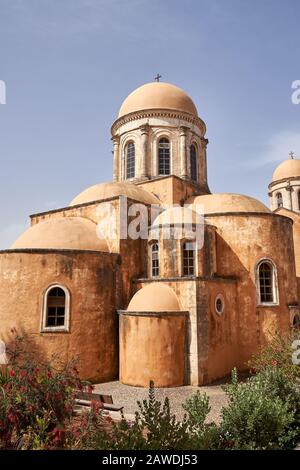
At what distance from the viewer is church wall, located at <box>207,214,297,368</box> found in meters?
15.0

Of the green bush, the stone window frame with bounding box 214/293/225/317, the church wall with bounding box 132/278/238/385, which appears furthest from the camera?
the stone window frame with bounding box 214/293/225/317

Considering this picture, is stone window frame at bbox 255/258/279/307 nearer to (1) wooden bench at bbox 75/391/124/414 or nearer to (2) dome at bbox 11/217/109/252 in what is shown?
(2) dome at bbox 11/217/109/252

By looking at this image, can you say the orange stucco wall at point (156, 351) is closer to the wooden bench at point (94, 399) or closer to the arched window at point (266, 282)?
the wooden bench at point (94, 399)

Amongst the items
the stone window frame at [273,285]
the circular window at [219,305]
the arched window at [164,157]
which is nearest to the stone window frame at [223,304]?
the circular window at [219,305]

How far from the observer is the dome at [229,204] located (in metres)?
16.6

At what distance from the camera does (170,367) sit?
1230 centimetres

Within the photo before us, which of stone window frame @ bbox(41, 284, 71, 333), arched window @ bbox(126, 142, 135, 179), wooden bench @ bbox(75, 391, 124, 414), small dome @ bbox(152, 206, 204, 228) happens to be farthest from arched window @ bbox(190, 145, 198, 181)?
wooden bench @ bbox(75, 391, 124, 414)

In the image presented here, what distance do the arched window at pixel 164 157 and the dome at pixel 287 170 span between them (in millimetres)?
14995

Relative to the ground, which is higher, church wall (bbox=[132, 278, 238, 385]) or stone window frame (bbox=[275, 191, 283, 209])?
stone window frame (bbox=[275, 191, 283, 209])

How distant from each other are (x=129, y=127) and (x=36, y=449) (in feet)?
62.8

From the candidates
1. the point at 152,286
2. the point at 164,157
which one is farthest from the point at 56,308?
the point at 164,157

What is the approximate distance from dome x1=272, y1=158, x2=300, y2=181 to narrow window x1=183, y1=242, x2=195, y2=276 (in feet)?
67.0
